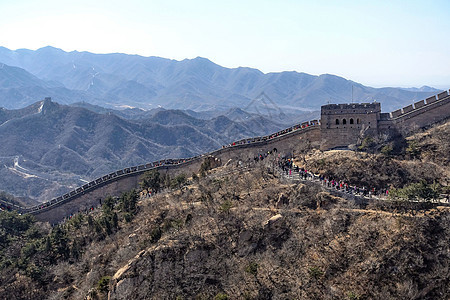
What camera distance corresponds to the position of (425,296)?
73.3 feet

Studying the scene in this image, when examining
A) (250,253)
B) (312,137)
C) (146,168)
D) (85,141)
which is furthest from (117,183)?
(85,141)

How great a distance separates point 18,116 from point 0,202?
94.9 meters

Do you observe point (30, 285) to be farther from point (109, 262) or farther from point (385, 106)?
point (385, 106)

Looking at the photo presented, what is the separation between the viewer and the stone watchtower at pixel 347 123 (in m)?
37.2

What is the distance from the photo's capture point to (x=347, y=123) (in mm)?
37719

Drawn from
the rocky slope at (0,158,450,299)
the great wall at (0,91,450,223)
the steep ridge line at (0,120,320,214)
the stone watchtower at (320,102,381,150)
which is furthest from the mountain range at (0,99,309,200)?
the stone watchtower at (320,102,381,150)

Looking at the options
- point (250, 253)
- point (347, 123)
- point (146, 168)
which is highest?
point (347, 123)

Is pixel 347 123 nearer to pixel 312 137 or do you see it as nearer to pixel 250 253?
pixel 312 137

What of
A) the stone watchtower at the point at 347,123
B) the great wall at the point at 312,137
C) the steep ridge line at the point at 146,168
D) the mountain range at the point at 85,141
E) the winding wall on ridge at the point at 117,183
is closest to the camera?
the great wall at the point at 312,137

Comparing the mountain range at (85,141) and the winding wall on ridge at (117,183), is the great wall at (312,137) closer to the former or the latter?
the winding wall on ridge at (117,183)

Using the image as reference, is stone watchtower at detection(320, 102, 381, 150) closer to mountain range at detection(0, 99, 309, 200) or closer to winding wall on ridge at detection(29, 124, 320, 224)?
winding wall on ridge at detection(29, 124, 320, 224)

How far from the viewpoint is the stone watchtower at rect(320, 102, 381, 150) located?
37.2 meters

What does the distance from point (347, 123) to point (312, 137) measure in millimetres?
3588

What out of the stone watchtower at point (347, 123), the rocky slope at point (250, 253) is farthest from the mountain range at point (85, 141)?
the stone watchtower at point (347, 123)
